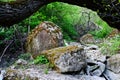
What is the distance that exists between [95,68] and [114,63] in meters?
0.62

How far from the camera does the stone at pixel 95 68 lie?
764 centimetres

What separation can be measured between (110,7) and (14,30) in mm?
3992

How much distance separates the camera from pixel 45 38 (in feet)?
27.8

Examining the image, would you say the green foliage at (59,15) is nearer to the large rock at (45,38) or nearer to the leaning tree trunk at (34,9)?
the large rock at (45,38)

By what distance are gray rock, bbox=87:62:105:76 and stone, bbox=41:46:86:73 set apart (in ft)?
1.72

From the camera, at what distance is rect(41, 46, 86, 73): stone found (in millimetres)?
6887

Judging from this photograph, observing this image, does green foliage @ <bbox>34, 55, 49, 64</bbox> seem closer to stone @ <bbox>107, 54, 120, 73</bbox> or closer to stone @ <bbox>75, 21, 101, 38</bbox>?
stone @ <bbox>107, 54, 120, 73</bbox>

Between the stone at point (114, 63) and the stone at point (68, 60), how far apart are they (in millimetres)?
1270

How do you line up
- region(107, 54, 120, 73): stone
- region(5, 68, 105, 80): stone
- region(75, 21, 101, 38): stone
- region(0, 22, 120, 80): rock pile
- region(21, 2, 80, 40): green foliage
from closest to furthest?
region(5, 68, 105, 80): stone → region(0, 22, 120, 80): rock pile → region(107, 54, 120, 73): stone → region(21, 2, 80, 40): green foliage → region(75, 21, 101, 38): stone

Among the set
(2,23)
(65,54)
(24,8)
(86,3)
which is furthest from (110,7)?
(2,23)

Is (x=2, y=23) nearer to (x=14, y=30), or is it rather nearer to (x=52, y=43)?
(x=52, y=43)

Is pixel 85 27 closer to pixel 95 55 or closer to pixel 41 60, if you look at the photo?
pixel 95 55

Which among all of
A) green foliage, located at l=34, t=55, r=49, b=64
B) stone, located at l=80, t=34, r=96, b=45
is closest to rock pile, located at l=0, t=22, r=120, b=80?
green foliage, located at l=34, t=55, r=49, b=64

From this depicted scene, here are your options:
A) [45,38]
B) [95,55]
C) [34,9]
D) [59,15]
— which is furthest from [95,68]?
[59,15]
